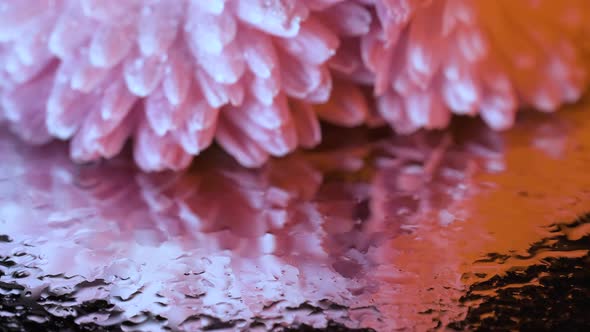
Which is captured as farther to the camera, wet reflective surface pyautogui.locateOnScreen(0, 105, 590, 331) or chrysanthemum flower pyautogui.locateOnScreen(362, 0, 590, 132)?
chrysanthemum flower pyautogui.locateOnScreen(362, 0, 590, 132)

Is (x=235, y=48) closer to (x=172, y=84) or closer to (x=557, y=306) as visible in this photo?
(x=172, y=84)

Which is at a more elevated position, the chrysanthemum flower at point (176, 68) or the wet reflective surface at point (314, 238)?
the chrysanthemum flower at point (176, 68)

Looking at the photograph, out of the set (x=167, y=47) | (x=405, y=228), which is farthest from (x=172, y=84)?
(x=405, y=228)

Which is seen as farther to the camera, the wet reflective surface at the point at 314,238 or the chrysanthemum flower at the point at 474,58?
the chrysanthemum flower at the point at 474,58

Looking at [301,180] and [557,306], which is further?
[301,180]
